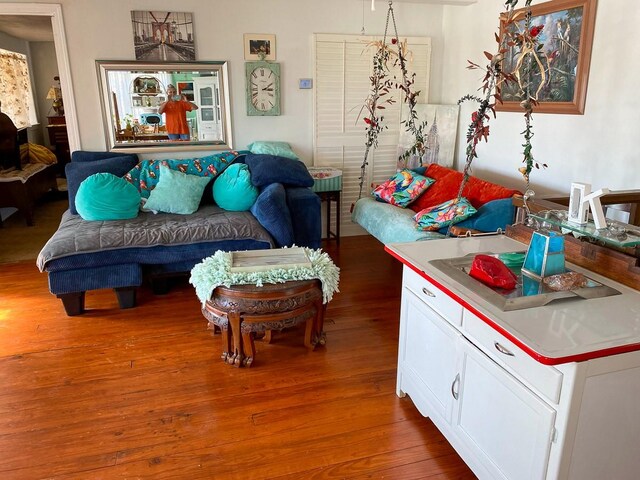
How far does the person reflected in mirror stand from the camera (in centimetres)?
433

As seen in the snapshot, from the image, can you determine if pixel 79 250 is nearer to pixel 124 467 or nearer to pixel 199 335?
pixel 199 335

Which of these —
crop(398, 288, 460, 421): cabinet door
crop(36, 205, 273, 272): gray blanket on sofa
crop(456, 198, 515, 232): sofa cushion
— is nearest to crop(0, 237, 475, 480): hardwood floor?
crop(398, 288, 460, 421): cabinet door

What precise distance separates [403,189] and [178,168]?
1900 millimetres

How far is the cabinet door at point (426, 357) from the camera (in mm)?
1930

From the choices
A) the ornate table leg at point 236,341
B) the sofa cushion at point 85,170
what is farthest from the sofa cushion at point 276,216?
the sofa cushion at point 85,170

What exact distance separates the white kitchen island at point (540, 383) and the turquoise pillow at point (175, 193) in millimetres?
2390

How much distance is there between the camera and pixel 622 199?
2.34m

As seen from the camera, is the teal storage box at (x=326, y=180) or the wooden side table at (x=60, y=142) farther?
the wooden side table at (x=60, y=142)

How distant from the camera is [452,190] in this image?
155 inches

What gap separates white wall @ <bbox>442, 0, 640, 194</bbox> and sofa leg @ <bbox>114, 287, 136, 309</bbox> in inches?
116

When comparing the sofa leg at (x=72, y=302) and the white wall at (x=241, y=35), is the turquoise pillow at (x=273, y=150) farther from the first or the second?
the sofa leg at (x=72, y=302)

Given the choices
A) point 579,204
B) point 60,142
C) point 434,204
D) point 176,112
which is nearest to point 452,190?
point 434,204

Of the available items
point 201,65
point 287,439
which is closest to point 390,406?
point 287,439

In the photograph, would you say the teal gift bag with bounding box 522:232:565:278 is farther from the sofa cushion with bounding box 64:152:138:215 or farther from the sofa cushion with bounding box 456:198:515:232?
the sofa cushion with bounding box 64:152:138:215
